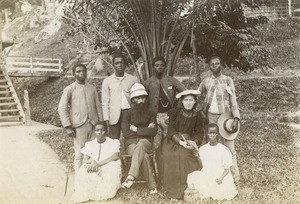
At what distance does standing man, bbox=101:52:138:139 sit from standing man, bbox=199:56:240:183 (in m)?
0.89

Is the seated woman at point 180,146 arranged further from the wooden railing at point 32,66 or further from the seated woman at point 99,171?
the wooden railing at point 32,66

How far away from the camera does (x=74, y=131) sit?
4.71 metres

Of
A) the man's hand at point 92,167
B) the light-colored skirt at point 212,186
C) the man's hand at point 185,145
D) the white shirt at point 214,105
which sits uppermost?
the white shirt at point 214,105

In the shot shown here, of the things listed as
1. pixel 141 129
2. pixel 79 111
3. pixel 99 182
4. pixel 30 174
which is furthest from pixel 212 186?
pixel 30 174

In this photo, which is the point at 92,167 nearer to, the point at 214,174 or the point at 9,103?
the point at 214,174

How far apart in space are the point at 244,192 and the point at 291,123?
541 centimetres

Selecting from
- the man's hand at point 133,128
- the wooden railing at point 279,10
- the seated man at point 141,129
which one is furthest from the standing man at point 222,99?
the wooden railing at point 279,10

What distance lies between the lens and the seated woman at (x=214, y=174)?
13.1 ft

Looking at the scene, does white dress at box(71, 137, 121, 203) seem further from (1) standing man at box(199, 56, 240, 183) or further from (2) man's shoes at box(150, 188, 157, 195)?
(1) standing man at box(199, 56, 240, 183)

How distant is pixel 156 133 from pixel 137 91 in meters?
0.49

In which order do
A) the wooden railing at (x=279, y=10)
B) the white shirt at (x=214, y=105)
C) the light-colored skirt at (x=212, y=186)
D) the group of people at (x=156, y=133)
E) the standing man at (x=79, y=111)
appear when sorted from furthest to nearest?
the wooden railing at (x=279, y=10) → the standing man at (x=79, y=111) → the white shirt at (x=214, y=105) → the group of people at (x=156, y=133) → the light-colored skirt at (x=212, y=186)

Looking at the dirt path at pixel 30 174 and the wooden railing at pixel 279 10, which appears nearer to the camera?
the dirt path at pixel 30 174

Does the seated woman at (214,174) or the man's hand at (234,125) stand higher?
the man's hand at (234,125)

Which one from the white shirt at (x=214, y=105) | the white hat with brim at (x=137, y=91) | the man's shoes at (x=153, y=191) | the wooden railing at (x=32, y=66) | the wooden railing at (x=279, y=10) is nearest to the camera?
the man's shoes at (x=153, y=191)
